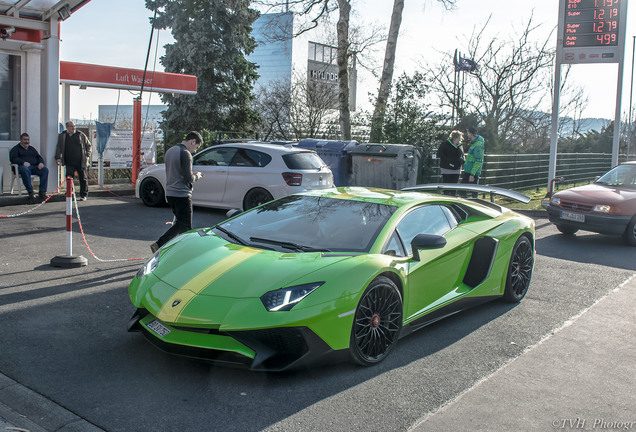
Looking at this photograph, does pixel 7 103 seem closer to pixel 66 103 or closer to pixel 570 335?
pixel 66 103

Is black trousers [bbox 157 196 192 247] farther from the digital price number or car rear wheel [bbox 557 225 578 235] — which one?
the digital price number

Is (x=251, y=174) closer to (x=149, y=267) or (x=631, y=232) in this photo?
(x=631, y=232)

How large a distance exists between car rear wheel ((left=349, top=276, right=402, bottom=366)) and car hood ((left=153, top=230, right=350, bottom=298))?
14.4 inches

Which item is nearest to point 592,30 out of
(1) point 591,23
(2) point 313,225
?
(1) point 591,23

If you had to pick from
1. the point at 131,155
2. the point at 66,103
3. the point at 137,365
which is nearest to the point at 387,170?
the point at 131,155

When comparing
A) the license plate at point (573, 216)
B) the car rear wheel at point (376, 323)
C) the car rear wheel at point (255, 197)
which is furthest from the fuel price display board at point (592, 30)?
the car rear wheel at point (376, 323)

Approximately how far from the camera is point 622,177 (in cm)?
1241

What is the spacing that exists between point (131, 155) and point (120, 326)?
14.1 metres

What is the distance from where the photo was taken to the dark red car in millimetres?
11094

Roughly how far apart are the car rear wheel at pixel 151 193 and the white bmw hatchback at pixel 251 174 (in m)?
0.02

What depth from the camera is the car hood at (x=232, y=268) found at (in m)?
4.47

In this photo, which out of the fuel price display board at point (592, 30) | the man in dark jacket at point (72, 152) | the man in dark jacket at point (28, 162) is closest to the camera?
the man in dark jacket at point (28, 162)

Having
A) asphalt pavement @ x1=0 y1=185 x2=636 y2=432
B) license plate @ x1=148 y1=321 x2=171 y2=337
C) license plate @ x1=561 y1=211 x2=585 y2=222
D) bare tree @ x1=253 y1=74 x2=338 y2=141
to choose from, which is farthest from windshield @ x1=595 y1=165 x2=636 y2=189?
bare tree @ x1=253 y1=74 x2=338 y2=141

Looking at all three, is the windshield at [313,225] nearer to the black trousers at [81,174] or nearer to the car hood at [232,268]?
the car hood at [232,268]
